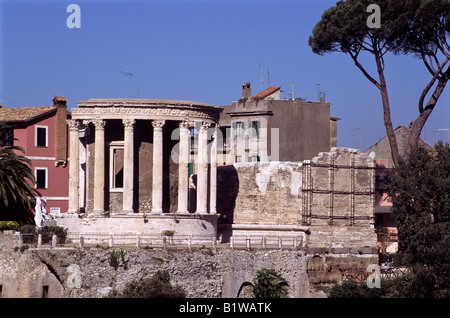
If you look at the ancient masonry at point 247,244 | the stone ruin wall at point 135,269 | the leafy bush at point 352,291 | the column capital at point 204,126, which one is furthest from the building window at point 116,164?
the leafy bush at point 352,291

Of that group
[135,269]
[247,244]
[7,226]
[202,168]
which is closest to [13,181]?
[7,226]

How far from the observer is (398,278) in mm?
50906

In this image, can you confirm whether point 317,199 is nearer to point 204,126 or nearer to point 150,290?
point 204,126

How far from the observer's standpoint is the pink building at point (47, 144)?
61.8m

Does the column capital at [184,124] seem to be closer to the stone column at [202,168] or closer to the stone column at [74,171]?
the stone column at [202,168]

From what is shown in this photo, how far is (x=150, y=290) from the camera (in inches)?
1763

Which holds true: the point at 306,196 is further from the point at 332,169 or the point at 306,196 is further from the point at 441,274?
the point at 441,274

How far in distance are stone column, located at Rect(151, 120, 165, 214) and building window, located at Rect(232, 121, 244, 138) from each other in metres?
25.5

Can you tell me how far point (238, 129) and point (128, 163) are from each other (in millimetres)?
26127

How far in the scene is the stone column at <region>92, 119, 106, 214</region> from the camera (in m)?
51.6

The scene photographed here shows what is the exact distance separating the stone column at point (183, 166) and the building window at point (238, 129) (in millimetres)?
24705

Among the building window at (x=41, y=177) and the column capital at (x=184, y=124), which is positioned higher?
the column capital at (x=184, y=124)

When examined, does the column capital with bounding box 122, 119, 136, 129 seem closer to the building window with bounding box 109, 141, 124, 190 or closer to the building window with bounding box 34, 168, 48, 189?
the building window with bounding box 109, 141, 124, 190

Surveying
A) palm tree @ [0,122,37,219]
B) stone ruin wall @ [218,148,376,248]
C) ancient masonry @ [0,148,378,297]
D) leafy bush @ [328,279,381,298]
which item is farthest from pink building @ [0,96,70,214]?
leafy bush @ [328,279,381,298]
